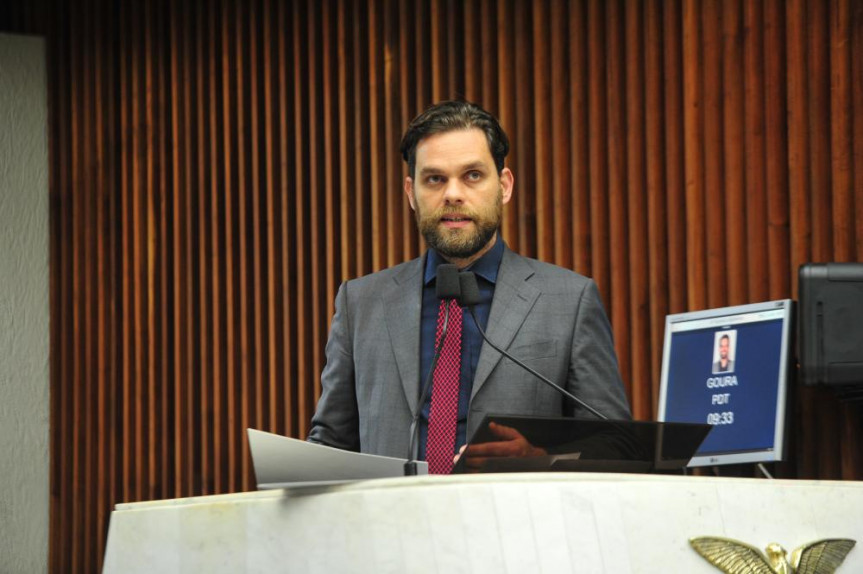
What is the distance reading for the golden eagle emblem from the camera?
1.75 metres

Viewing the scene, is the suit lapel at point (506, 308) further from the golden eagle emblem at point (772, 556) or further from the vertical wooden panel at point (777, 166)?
the vertical wooden panel at point (777, 166)

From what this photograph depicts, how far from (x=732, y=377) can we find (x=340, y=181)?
6.76ft

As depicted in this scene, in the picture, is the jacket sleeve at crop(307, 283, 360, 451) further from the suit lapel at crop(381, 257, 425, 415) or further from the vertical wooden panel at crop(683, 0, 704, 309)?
the vertical wooden panel at crop(683, 0, 704, 309)

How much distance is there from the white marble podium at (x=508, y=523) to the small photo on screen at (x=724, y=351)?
5.96ft

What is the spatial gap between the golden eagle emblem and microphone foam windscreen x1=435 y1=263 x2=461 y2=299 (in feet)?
2.27

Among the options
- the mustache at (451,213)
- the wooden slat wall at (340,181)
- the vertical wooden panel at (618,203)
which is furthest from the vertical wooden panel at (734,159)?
the mustache at (451,213)

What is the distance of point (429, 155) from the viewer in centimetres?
269

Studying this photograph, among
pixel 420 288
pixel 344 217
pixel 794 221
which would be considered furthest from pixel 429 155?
pixel 344 217

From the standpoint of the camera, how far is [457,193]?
8.61ft


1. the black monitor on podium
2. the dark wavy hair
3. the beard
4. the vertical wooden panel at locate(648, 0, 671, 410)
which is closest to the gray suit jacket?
the beard

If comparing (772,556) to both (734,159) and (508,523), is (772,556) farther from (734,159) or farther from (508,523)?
(734,159)

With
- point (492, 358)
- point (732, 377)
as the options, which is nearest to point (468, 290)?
point (492, 358)

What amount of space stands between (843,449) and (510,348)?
1537 millimetres

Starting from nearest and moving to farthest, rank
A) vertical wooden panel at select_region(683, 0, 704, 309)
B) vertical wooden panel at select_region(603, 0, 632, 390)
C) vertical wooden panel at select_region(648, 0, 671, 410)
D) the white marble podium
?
the white marble podium, vertical wooden panel at select_region(683, 0, 704, 309), vertical wooden panel at select_region(648, 0, 671, 410), vertical wooden panel at select_region(603, 0, 632, 390)
